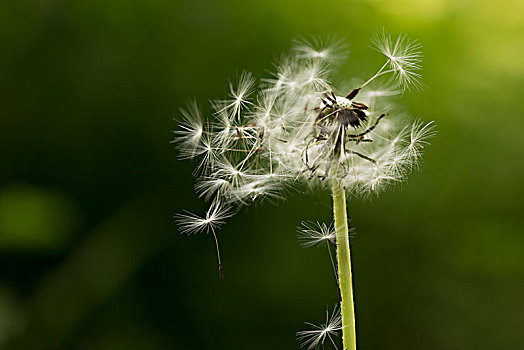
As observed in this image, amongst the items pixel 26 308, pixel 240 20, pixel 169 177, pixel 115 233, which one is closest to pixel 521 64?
pixel 240 20

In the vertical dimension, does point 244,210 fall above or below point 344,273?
above

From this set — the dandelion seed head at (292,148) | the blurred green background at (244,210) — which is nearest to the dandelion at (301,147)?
the dandelion seed head at (292,148)

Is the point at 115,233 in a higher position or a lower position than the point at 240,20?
lower

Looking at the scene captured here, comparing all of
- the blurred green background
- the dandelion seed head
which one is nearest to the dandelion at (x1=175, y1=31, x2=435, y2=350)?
the dandelion seed head

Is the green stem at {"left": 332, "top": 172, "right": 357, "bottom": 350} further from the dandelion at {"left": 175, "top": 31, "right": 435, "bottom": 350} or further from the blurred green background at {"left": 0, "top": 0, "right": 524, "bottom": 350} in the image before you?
the blurred green background at {"left": 0, "top": 0, "right": 524, "bottom": 350}

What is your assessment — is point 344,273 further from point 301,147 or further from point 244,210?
point 244,210

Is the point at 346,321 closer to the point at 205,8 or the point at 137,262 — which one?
the point at 137,262

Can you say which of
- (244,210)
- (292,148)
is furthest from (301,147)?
(244,210)
